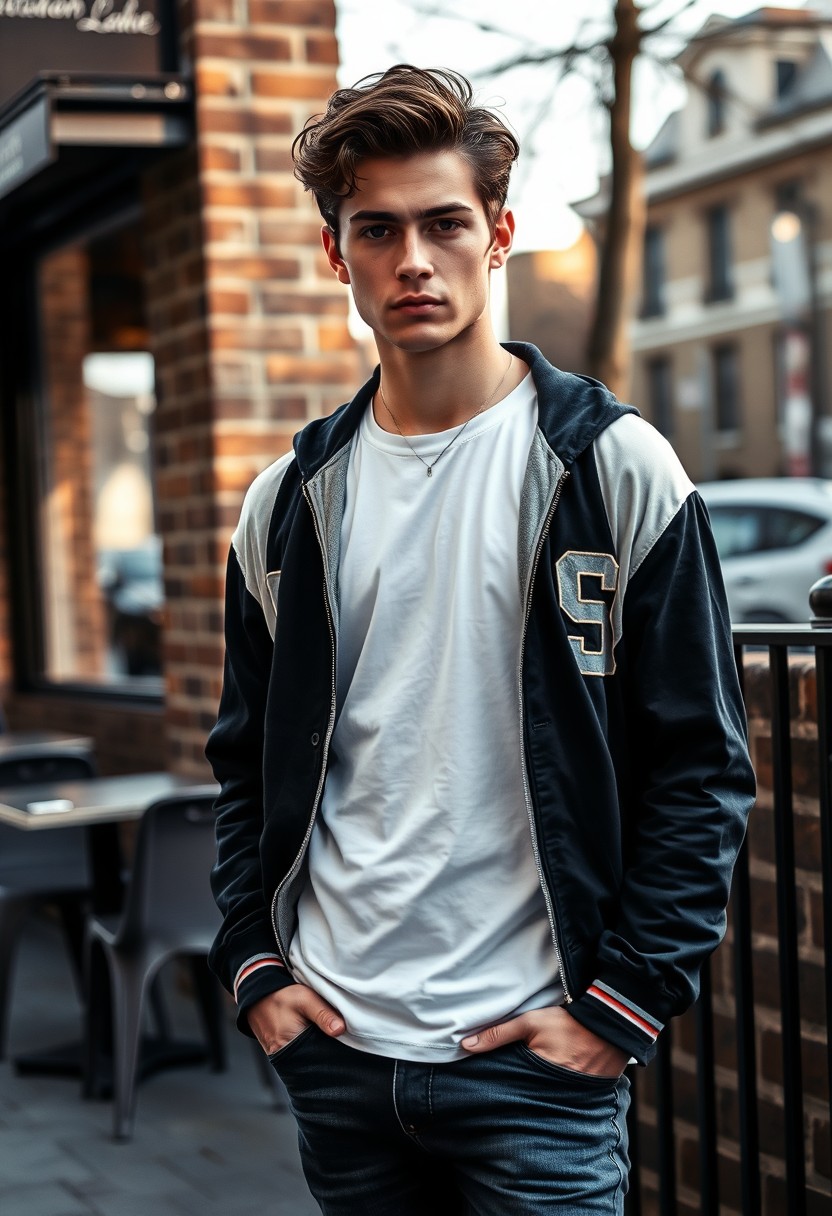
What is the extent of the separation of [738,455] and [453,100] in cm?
4391

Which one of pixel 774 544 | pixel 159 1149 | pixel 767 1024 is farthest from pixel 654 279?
pixel 767 1024

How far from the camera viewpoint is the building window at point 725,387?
46.4 metres

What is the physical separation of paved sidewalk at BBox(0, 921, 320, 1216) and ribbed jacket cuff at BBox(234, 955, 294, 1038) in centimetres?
205

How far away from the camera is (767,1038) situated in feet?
10.7

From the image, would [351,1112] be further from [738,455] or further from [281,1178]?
[738,455]

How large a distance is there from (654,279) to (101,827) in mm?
46724

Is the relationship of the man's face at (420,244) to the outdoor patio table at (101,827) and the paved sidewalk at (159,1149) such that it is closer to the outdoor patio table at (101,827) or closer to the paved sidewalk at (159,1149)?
the paved sidewalk at (159,1149)

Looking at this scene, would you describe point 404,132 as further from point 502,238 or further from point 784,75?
point 784,75

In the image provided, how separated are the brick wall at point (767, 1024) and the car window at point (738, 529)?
9.98 metres

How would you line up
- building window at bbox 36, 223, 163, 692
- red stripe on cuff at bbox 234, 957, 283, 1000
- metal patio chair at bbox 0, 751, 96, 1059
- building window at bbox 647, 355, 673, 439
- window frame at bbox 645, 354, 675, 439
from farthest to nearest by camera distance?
building window at bbox 647, 355, 673, 439, window frame at bbox 645, 354, 675, 439, building window at bbox 36, 223, 163, 692, metal patio chair at bbox 0, 751, 96, 1059, red stripe on cuff at bbox 234, 957, 283, 1000

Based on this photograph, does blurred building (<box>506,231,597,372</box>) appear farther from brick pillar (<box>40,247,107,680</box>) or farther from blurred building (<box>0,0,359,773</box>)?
blurred building (<box>0,0,359,773</box>)

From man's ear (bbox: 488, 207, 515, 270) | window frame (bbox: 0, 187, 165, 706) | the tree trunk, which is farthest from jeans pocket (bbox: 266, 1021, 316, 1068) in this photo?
the tree trunk

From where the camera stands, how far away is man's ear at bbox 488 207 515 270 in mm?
1982

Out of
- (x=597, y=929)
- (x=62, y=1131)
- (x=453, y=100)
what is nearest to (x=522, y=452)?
(x=453, y=100)
